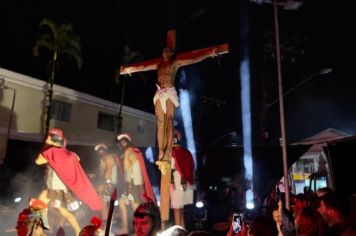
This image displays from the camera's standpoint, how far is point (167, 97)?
7324mm

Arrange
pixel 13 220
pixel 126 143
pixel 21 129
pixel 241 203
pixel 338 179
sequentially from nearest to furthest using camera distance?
pixel 338 179
pixel 126 143
pixel 13 220
pixel 241 203
pixel 21 129

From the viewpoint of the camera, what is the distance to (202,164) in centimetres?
1115

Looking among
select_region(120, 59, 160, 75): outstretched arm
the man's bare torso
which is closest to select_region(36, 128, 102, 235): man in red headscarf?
select_region(120, 59, 160, 75): outstretched arm

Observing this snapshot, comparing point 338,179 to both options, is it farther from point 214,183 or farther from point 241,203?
point 214,183

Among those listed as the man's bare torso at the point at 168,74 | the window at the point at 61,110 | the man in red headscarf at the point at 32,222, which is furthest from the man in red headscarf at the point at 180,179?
the window at the point at 61,110

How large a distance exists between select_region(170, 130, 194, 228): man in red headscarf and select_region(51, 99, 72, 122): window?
49.2 feet

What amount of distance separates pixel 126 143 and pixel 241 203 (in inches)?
147

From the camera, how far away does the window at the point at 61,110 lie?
21561 mm

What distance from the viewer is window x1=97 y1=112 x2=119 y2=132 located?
24.7 m

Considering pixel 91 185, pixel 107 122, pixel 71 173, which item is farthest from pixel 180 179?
pixel 107 122

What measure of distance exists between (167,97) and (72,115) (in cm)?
1645

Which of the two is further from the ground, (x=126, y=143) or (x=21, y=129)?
(x=21, y=129)

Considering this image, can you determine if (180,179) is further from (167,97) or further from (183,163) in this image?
(167,97)

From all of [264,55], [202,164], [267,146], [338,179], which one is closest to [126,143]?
[202,164]
